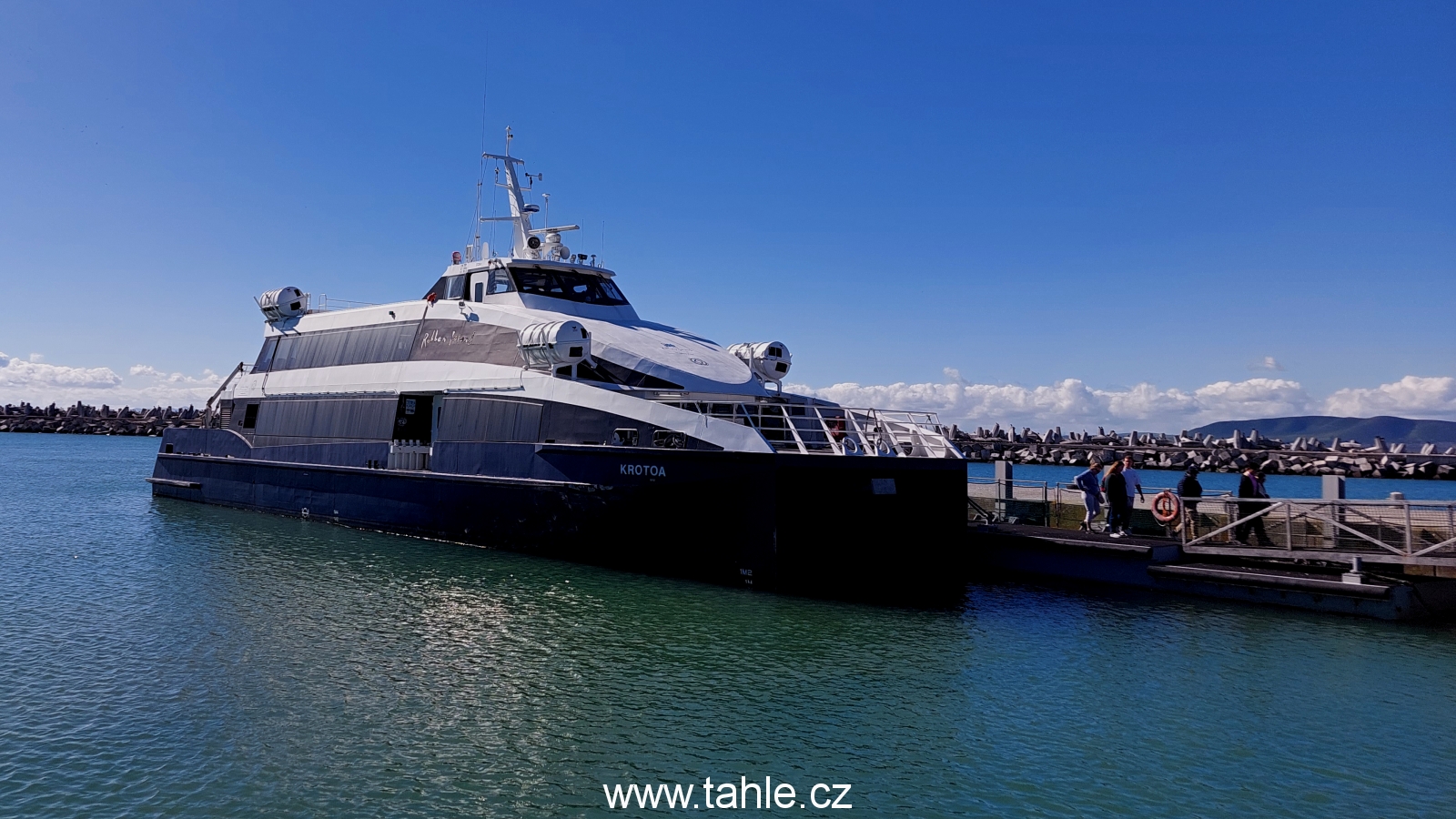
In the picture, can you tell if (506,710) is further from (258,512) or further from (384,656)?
(258,512)

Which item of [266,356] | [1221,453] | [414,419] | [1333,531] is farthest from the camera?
[1221,453]

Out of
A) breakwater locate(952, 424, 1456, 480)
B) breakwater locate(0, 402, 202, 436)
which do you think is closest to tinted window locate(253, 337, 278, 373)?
breakwater locate(952, 424, 1456, 480)

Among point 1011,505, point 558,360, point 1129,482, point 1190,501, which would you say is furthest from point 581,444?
point 1190,501

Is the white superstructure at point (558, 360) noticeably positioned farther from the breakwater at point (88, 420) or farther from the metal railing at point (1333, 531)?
the breakwater at point (88, 420)

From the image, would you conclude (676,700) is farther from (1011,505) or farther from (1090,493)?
(1011,505)

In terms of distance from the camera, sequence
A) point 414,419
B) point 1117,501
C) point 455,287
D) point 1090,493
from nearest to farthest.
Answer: point 1117,501
point 1090,493
point 414,419
point 455,287

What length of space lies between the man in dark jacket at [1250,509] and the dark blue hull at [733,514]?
17.2ft

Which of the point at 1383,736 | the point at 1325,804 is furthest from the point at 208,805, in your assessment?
the point at 1383,736

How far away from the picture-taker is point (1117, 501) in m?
17.5

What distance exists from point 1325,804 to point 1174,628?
6369mm

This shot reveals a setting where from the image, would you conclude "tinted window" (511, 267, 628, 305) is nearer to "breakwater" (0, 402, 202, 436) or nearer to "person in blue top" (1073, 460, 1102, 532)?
"person in blue top" (1073, 460, 1102, 532)

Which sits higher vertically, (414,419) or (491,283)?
(491,283)

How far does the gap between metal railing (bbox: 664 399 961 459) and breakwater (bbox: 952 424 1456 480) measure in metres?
38.9

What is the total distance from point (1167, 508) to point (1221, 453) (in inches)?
2534
